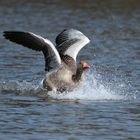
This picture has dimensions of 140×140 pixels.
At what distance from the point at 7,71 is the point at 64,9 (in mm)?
14835

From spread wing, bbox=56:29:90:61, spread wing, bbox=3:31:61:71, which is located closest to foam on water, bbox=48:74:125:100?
spread wing, bbox=3:31:61:71

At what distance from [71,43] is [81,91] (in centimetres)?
134

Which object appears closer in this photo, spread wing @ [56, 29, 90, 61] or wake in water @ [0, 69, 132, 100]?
wake in water @ [0, 69, 132, 100]

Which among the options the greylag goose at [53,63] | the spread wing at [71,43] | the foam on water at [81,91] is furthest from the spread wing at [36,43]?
the spread wing at [71,43]

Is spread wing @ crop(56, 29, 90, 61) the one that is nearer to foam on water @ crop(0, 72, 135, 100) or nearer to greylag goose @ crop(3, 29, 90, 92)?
greylag goose @ crop(3, 29, 90, 92)

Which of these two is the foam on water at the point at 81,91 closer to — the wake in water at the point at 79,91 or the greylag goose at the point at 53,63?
the wake in water at the point at 79,91

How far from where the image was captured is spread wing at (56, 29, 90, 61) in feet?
48.9

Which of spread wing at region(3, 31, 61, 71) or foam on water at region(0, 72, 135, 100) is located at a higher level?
spread wing at region(3, 31, 61, 71)

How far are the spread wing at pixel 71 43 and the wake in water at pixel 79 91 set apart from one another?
0.59m

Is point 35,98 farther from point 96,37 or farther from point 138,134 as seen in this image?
point 96,37

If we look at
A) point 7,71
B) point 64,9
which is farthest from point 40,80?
point 64,9

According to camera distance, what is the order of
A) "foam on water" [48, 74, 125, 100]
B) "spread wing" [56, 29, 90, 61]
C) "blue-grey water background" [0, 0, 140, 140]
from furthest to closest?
"spread wing" [56, 29, 90, 61] → "foam on water" [48, 74, 125, 100] → "blue-grey water background" [0, 0, 140, 140]

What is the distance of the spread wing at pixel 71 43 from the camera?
14.9 meters

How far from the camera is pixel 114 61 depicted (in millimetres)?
17875
